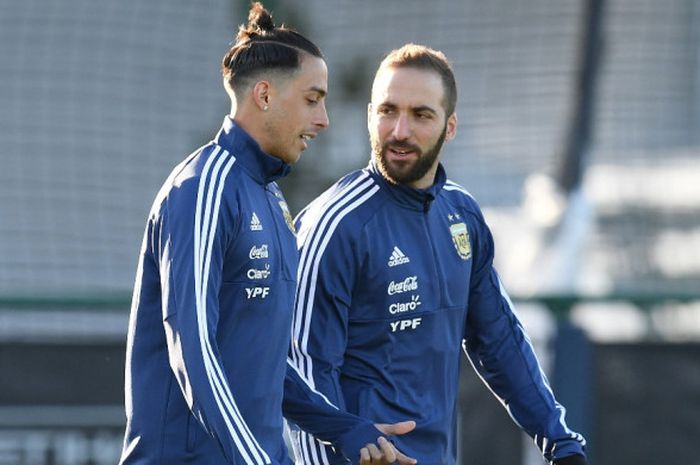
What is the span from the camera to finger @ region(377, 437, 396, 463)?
3.79m

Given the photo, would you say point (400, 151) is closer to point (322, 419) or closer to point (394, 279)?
point (394, 279)

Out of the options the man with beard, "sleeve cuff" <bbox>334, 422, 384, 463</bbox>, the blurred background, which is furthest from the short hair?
the blurred background

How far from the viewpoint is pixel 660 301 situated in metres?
7.20

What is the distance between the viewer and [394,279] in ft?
13.7

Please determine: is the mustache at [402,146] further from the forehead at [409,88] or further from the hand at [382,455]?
the hand at [382,455]

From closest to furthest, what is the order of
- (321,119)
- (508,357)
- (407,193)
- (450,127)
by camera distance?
(321,119), (407,193), (450,127), (508,357)

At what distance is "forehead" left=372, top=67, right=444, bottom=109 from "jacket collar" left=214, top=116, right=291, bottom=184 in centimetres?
64

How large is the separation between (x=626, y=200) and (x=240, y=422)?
547 centimetres

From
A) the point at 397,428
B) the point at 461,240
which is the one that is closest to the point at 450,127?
the point at 461,240

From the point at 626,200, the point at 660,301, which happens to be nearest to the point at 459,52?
the point at 626,200

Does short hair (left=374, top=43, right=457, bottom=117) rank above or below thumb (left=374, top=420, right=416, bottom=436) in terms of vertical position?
above

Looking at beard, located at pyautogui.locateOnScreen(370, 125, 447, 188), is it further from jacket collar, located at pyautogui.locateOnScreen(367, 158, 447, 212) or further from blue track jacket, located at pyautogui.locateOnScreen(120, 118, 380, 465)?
blue track jacket, located at pyautogui.locateOnScreen(120, 118, 380, 465)

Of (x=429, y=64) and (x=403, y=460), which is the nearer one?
(x=403, y=460)

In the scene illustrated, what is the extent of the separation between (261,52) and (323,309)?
0.82 m
